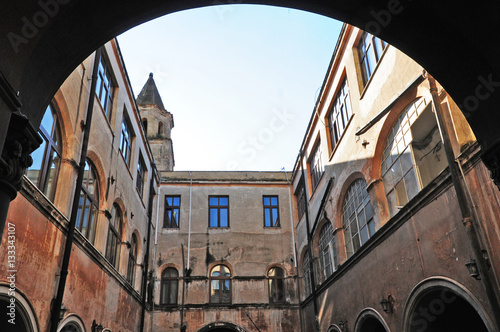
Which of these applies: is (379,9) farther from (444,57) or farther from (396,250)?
(396,250)

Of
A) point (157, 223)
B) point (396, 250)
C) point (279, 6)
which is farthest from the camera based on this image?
point (157, 223)

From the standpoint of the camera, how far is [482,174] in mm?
6312

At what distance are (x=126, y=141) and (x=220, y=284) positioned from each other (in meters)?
8.23

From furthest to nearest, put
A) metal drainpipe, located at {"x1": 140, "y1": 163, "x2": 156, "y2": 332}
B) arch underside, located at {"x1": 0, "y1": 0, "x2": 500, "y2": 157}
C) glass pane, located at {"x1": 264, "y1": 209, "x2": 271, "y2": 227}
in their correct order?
glass pane, located at {"x1": 264, "y1": 209, "x2": 271, "y2": 227}, metal drainpipe, located at {"x1": 140, "y1": 163, "x2": 156, "y2": 332}, arch underside, located at {"x1": 0, "y1": 0, "x2": 500, "y2": 157}

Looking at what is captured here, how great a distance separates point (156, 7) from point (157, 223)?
17267 mm

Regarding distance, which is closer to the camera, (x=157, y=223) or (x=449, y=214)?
(x=449, y=214)

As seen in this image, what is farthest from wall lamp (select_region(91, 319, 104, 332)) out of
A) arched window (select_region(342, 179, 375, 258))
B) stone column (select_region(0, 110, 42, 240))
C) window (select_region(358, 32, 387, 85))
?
window (select_region(358, 32, 387, 85))

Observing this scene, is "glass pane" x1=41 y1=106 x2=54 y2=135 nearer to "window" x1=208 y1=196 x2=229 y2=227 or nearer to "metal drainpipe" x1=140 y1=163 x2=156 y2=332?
"metal drainpipe" x1=140 y1=163 x2=156 y2=332

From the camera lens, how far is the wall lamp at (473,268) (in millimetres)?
6273

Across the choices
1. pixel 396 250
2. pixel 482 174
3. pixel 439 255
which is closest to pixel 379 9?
pixel 482 174

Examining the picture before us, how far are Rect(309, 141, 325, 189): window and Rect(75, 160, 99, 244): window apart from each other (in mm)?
8005

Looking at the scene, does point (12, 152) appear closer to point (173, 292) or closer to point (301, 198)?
point (173, 292)

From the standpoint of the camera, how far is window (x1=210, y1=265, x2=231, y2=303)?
768 inches

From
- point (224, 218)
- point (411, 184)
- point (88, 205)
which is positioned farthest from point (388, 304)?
point (224, 218)
